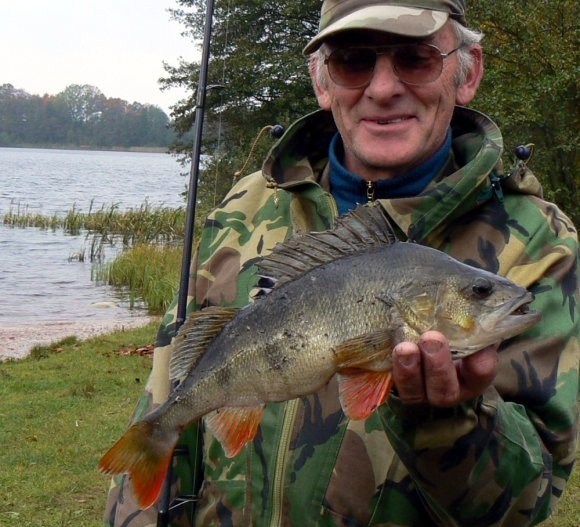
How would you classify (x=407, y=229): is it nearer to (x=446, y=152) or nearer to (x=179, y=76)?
(x=446, y=152)

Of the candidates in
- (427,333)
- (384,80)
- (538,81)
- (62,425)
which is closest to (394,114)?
(384,80)

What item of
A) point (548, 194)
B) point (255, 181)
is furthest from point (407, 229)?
point (548, 194)

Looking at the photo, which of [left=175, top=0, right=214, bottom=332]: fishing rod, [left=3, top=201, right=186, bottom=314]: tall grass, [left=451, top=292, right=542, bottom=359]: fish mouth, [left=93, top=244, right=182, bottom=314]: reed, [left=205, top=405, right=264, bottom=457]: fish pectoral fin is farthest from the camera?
[left=3, top=201, right=186, bottom=314]: tall grass

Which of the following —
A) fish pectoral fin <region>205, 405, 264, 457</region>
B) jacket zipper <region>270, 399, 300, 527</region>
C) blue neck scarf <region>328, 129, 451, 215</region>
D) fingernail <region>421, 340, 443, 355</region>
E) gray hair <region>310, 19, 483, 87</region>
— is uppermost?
gray hair <region>310, 19, 483, 87</region>

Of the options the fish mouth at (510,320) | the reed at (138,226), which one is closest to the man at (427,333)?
the fish mouth at (510,320)

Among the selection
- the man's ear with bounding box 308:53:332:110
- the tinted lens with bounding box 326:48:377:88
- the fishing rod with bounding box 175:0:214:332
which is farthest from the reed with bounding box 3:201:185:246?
the tinted lens with bounding box 326:48:377:88

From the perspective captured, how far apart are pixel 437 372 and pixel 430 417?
218mm

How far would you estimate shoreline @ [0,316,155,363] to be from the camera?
1396 cm

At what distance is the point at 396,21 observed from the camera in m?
2.95

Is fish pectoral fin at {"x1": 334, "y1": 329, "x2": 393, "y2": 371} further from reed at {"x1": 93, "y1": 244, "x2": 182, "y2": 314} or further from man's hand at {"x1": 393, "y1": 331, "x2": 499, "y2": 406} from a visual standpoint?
reed at {"x1": 93, "y1": 244, "x2": 182, "y2": 314}

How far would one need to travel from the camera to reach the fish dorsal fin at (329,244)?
2.52 m

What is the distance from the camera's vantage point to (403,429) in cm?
230

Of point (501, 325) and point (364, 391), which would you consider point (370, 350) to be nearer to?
point (364, 391)

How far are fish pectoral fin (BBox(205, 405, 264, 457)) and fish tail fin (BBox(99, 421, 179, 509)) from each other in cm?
17
